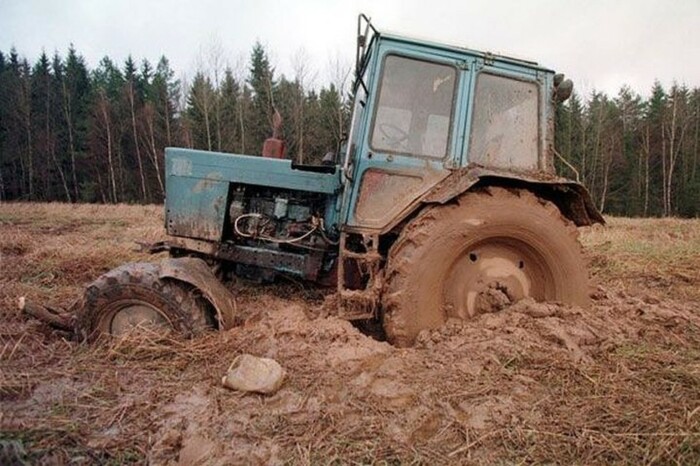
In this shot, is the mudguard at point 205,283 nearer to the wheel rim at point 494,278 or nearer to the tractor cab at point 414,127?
the tractor cab at point 414,127

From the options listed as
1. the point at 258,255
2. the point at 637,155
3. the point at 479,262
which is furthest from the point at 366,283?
the point at 637,155

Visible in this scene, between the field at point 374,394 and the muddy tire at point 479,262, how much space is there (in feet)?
0.66

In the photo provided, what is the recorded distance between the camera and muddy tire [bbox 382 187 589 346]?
10.5ft

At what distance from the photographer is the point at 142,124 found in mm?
30969

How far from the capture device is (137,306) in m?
3.22

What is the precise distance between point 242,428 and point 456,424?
1.02 meters

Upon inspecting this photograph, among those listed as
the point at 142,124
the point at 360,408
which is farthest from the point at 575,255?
the point at 142,124

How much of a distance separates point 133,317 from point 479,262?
2.54 m

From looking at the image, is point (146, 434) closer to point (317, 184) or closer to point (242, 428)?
point (242, 428)

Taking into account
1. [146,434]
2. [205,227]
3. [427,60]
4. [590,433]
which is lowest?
[146,434]

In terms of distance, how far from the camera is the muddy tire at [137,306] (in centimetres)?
316

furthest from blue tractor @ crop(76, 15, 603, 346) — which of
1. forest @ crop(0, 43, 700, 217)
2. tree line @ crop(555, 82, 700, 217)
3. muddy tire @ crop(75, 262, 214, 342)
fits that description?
tree line @ crop(555, 82, 700, 217)

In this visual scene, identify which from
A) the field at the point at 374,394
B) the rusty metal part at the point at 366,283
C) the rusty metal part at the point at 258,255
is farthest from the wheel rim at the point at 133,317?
the rusty metal part at the point at 366,283

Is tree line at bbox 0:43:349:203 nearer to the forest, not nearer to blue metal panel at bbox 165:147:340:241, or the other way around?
the forest
